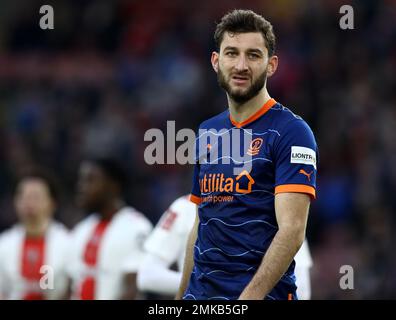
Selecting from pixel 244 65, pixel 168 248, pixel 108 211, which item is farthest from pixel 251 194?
pixel 108 211

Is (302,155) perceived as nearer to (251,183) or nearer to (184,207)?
(251,183)

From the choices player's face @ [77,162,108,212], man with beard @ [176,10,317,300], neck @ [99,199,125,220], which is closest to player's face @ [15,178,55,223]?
player's face @ [77,162,108,212]

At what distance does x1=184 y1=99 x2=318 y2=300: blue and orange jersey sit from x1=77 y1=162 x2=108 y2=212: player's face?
3.72 metres

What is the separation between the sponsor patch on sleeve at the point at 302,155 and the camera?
14.5ft

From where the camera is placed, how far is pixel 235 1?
15.8 meters

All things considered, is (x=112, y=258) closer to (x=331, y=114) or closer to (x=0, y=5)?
(x=331, y=114)

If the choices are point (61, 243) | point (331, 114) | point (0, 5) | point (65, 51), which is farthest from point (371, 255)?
point (0, 5)

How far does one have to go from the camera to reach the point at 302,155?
4.41 metres

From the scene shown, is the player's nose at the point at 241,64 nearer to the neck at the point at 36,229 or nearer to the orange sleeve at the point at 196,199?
the orange sleeve at the point at 196,199

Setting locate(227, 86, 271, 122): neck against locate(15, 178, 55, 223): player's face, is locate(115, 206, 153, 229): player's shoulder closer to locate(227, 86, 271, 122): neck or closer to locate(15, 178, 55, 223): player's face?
locate(15, 178, 55, 223): player's face

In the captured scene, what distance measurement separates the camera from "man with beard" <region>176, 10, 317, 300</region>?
4.38 meters

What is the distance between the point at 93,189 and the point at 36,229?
4.34ft

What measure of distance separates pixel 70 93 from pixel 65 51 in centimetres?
120
